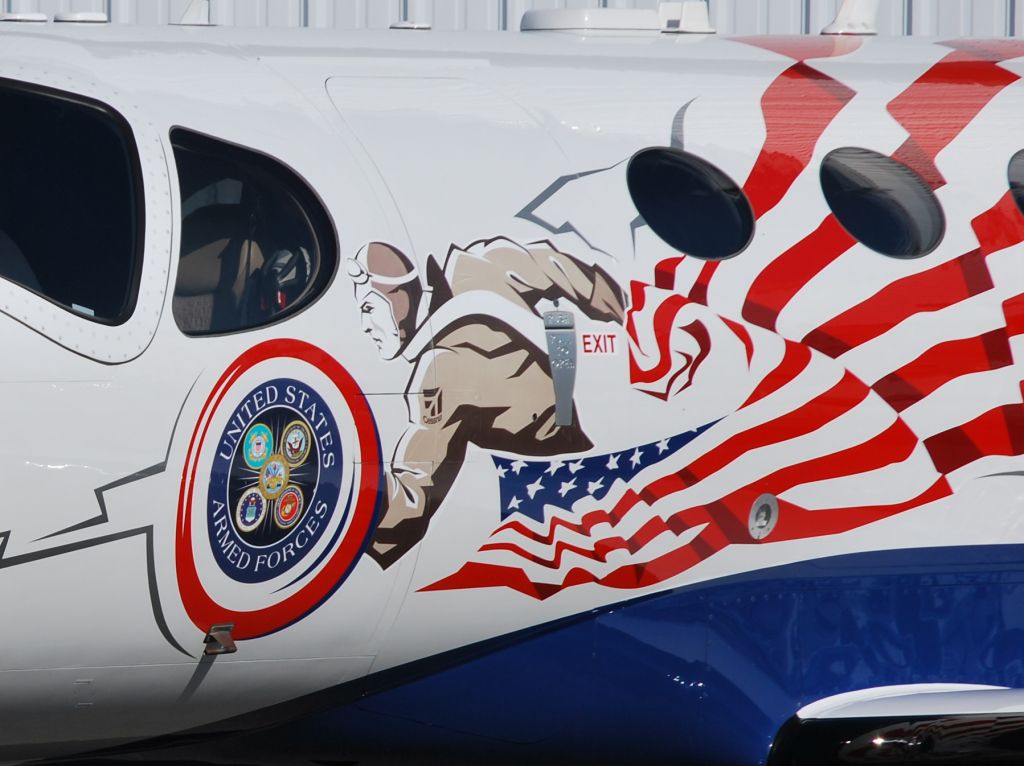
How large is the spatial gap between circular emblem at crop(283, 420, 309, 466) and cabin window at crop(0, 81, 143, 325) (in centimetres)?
45

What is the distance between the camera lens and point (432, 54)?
12.5 feet

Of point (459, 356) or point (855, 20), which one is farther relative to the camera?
point (855, 20)

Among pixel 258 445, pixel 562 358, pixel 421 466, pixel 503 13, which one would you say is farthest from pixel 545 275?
pixel 503 13

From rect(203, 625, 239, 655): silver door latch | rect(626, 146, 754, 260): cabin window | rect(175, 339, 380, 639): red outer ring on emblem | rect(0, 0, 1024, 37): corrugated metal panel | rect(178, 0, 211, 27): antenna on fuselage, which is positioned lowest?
rect(203, 625, 239, 655): silver door latch

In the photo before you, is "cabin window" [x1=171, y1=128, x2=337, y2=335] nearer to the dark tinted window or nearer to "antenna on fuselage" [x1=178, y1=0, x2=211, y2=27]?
"antenna on fuselage" [x1=178, y1=0, x2=211, y2=27]

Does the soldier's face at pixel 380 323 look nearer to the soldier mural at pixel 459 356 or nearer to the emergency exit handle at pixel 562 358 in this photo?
the soldier mural at pixel 459 356

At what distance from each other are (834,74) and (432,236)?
4.47ft

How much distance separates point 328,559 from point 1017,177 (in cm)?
225

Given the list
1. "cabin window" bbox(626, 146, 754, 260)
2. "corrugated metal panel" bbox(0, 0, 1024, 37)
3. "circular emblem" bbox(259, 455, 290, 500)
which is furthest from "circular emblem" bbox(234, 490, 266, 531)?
"corrugated metal panel" bbox(0, 0, 1024, 37)

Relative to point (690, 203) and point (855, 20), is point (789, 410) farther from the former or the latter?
point (855, 20)

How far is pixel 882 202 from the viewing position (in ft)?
12.9

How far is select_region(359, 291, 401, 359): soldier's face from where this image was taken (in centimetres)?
335

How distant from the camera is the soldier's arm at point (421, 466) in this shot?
3367 mm

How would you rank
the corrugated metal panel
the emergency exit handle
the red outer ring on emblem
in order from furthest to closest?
the corrugated metal panel, the emergency exit handle, the red outer ring on emblem
